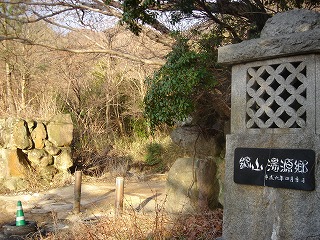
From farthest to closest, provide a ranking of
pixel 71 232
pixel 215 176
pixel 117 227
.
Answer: pixel 215 176 < pixel 71 232 < pixel 117 227

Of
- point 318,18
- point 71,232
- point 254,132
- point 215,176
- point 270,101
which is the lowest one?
point 71,232

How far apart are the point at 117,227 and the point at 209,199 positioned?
8.94ft

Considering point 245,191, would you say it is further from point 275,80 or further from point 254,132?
point 275,80

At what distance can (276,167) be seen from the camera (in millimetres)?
3764

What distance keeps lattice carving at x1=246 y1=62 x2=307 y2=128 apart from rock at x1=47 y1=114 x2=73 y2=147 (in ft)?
32.4

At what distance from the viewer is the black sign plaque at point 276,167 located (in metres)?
3.57

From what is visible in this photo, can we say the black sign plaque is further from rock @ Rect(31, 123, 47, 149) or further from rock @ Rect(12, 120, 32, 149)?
rock @ Rect(31, 123, 47, 149)

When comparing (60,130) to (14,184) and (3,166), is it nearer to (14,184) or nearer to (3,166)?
(3,166)

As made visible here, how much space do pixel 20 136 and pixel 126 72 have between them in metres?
5.93

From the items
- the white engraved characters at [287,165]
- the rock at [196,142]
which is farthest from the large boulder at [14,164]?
the white engraved characters at [287,165]

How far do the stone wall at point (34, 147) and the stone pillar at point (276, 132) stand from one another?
9222 millimetres

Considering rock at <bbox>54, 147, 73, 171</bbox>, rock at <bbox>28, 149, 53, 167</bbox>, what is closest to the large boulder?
rock at <bbox>28, 149, 53, 167</bbox>

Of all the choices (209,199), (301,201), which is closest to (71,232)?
(209,199)

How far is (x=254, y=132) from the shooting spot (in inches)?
157
